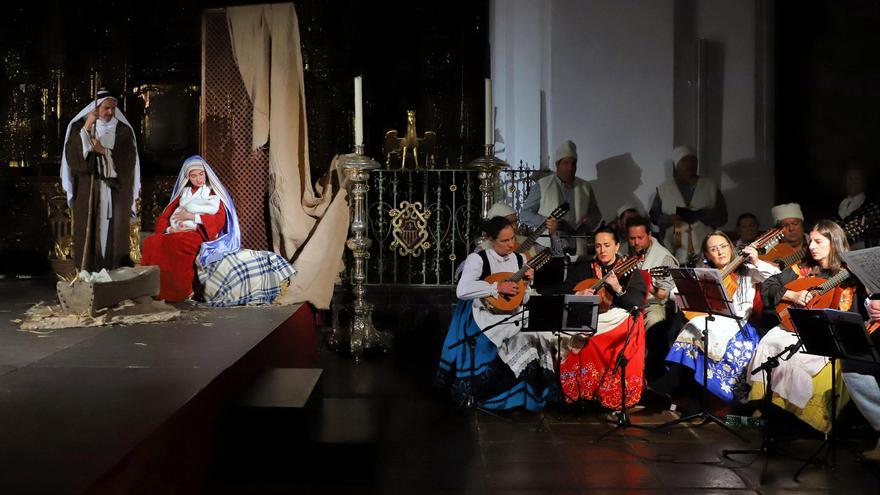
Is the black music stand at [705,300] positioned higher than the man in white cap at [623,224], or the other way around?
the man in white cap at [623,224]

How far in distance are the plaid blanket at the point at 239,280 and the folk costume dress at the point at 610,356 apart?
91.6 inches

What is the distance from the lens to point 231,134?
7457mm

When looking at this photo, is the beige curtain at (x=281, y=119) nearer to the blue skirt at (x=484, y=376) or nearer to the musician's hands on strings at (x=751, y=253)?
the blue skirt at (x=484, y=376)

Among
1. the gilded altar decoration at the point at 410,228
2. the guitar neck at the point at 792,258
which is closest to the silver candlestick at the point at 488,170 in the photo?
the gilded altar decoration at the point at 410,228

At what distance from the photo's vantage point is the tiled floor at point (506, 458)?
412 centimetres

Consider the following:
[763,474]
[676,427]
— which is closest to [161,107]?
[676,427]

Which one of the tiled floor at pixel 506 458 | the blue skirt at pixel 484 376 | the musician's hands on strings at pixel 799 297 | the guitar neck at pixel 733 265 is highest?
the guitar neck at pixel 733 265

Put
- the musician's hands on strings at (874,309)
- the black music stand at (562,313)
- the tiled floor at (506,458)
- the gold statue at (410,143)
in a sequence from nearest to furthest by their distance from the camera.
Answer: the tiled floor at (506,458)
the musician's hands on strings at (874,309)
the black music stand at (562,313)
the gold statue at (410,143)

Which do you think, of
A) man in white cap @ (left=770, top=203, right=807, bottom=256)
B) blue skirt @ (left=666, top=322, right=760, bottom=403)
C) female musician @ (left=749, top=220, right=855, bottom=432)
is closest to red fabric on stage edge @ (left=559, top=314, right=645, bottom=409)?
blue skirt @ (left=666, top=322, right=760, bottom=403)

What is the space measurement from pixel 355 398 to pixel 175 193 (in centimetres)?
226

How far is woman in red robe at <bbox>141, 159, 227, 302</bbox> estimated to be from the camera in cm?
643

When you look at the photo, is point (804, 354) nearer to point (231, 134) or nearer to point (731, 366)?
point (731, 366)

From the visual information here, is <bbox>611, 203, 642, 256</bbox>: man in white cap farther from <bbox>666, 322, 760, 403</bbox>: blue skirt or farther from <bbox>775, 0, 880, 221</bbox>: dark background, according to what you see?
<bbox>775, 0, 880, 221</bbox>: dark background

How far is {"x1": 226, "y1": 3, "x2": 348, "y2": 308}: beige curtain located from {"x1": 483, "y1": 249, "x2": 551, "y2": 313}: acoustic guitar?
1.93m
